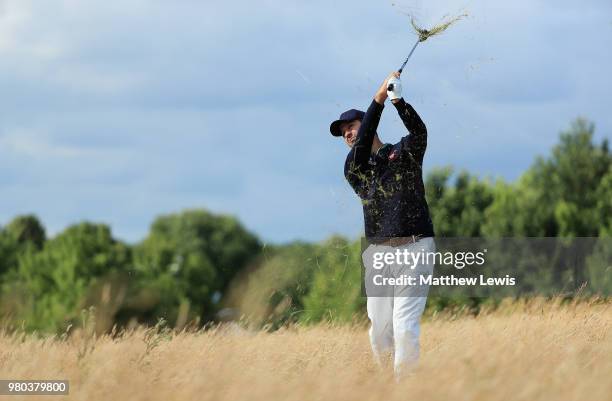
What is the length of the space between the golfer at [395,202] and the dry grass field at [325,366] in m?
0.32

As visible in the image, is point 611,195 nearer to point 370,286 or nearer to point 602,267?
point 602,267

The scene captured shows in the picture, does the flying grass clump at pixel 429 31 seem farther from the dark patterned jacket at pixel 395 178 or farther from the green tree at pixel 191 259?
the green tree at pixel 191 259

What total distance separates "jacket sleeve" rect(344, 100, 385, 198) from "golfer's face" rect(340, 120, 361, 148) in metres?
0.23

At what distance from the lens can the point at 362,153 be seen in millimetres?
8016

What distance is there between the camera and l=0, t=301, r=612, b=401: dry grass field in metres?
6.53

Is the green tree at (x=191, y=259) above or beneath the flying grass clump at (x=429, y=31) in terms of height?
beneath

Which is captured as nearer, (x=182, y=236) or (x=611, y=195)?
(x=611, y=195)

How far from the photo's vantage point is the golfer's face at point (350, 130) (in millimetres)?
8438

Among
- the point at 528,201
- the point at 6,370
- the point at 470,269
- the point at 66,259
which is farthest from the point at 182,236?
the point at 6,370

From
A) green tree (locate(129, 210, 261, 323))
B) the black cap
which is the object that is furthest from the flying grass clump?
green tree (locate(129, 210, 261, 323))

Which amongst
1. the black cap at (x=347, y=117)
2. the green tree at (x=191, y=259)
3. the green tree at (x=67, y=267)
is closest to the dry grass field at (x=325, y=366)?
the black cap at (x=347, y=117)

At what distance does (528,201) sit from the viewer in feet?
128

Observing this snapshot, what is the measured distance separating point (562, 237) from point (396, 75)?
29.9 metres
